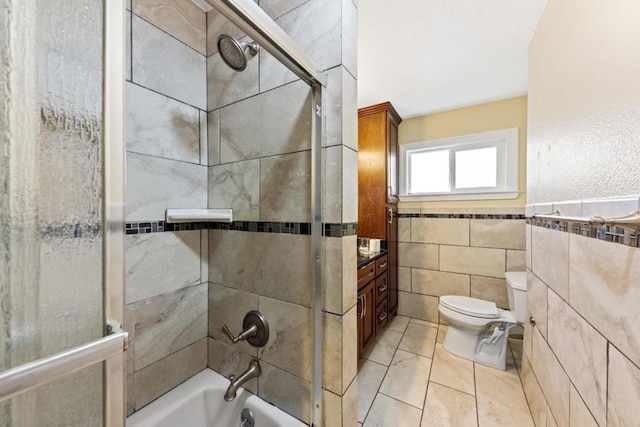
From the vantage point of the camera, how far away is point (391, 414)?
143 cm

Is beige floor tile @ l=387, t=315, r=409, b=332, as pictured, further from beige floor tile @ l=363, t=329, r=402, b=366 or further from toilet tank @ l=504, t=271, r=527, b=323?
toilet tank @ l=504, t=271, r=527, b=323

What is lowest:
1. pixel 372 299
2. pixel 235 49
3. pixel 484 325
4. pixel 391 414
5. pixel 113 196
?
pixel 391 414

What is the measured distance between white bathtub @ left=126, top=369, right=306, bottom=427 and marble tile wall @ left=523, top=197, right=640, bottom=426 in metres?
1.06

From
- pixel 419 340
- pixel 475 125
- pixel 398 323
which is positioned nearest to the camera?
pixel 419 340

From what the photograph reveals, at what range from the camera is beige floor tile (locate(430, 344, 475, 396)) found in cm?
164

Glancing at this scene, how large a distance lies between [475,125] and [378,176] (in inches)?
44.2

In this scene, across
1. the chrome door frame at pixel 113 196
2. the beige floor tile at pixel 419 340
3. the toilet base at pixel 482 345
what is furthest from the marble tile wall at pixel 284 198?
the toilet base at pixel 482 345

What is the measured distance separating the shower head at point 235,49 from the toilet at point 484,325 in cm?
221

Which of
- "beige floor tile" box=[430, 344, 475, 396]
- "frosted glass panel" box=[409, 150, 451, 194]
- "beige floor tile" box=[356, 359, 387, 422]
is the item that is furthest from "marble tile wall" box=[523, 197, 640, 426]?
"frosted glass panel" box=[409, 150, 451, 194]

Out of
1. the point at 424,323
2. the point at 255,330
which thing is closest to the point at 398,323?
the point at 424,323

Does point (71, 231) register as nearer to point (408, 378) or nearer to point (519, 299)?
point (408, 378)

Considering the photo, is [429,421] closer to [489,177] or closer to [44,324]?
[44,324]

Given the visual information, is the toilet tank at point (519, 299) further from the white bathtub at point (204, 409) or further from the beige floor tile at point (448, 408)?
the white bathtub at point (204, 409)

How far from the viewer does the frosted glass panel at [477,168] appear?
2.39 meters
